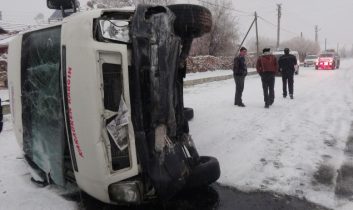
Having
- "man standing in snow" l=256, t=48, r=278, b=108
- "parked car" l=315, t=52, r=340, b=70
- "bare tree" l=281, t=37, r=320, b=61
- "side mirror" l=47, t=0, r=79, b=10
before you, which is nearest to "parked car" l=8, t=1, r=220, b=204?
"side mirror" l=47, t=0, r=79, b=10

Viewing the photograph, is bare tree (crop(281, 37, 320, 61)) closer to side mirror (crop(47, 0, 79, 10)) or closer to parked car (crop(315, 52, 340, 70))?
parked car (crop(315, 52, 340, 70))

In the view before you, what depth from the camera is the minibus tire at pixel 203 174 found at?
3746 mm

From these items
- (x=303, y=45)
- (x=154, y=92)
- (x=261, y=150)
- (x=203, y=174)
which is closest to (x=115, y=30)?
(x=154, y=92)

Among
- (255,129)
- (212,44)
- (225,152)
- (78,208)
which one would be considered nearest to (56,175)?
(78,208)

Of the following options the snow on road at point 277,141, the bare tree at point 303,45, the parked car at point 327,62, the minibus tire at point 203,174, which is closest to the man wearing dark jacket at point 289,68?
the snow on road at point 277,141

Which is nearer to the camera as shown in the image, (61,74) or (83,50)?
(83,50)

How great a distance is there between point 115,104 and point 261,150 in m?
3.13

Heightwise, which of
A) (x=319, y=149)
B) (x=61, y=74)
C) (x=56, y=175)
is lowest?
(x=319, y=149)

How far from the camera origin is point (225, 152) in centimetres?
546

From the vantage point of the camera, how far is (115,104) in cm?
307

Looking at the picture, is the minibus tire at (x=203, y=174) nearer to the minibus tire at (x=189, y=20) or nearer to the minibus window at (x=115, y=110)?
the minibus window at (x=115, y=110)

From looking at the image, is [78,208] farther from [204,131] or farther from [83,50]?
[204,131]

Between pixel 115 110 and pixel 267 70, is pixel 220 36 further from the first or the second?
pixel 115 110

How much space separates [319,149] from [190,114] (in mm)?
2389
